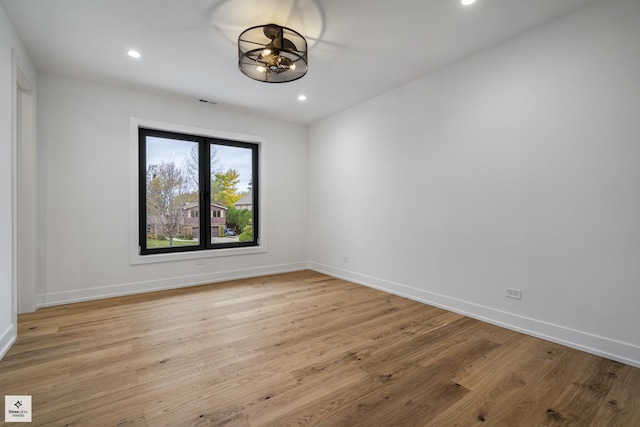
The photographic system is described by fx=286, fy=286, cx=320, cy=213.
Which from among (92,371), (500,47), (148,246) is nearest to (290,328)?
(92,371)

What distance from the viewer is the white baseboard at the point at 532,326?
7.27ft

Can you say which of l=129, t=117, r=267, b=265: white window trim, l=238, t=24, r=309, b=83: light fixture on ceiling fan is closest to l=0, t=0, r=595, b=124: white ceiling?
l=238, t=24, r=309, b=83: light fixture on ceiling fan

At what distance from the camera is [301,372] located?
2.05 meters

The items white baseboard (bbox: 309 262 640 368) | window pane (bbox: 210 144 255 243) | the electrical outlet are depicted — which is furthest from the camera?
window pane (bbox: 210 144 255 243)

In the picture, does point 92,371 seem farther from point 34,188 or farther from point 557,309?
point 557,309

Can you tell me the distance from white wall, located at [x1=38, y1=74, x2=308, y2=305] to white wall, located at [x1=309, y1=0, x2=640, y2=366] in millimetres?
3047

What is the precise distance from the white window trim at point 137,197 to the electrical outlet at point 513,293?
3.65 m

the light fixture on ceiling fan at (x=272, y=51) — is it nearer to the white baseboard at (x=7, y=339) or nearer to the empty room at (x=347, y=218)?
the empty room at (x=347, y=218)

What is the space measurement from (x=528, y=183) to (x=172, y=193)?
15.0 feet

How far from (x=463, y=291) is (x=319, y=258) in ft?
8.89

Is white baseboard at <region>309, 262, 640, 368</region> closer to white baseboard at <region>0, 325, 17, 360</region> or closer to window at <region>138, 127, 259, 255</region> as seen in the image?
window at <region>138, 127, 259, 255</region>

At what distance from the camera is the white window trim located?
3.96m

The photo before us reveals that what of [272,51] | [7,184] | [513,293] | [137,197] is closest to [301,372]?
[513,293]

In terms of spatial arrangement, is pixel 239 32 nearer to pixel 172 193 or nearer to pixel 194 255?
pixel 172 193
